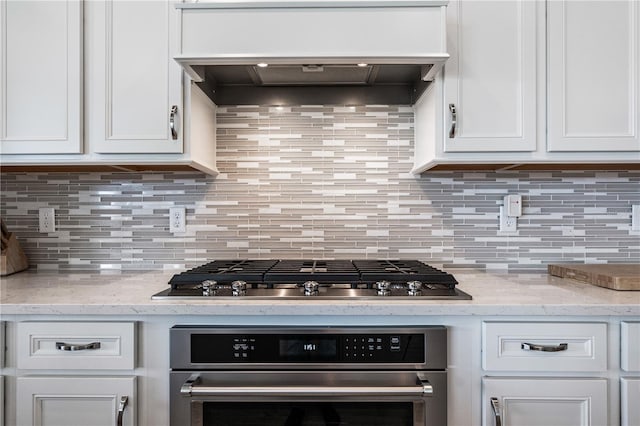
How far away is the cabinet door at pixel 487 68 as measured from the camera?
141 cm

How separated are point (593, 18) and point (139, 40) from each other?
160 centimetres

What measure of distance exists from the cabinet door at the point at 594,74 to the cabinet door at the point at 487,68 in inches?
3.5

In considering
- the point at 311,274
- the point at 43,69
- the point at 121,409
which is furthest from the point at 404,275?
the point at 43,69

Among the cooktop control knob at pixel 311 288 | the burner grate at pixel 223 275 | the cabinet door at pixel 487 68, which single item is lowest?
the cooktop control knob at pixel 311 288

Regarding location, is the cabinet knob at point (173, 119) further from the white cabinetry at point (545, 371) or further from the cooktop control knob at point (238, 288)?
the white cabinetry at point (545, 371)

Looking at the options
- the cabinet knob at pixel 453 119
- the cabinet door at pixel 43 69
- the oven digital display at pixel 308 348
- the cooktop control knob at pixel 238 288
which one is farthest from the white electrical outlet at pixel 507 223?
the cabinet door at pixel 43 69

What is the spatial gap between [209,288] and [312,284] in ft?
1.05

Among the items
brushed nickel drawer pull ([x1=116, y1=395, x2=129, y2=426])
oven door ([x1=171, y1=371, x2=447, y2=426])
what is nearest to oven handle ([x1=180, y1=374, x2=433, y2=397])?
oven door ([x1=171, y1=371, x2=447, y2=426])

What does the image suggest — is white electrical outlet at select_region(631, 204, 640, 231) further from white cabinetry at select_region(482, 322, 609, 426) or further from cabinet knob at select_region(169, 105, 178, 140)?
cabinet knob at select_region(169, 105, 178, 140)

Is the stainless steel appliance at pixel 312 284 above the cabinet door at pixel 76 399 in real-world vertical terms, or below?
above

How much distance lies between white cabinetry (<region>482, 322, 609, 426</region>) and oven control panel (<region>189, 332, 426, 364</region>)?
22 centimetres

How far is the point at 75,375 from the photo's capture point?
3.83ft

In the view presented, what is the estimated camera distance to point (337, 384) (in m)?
1.14

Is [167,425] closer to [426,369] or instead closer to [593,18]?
[426,369]
